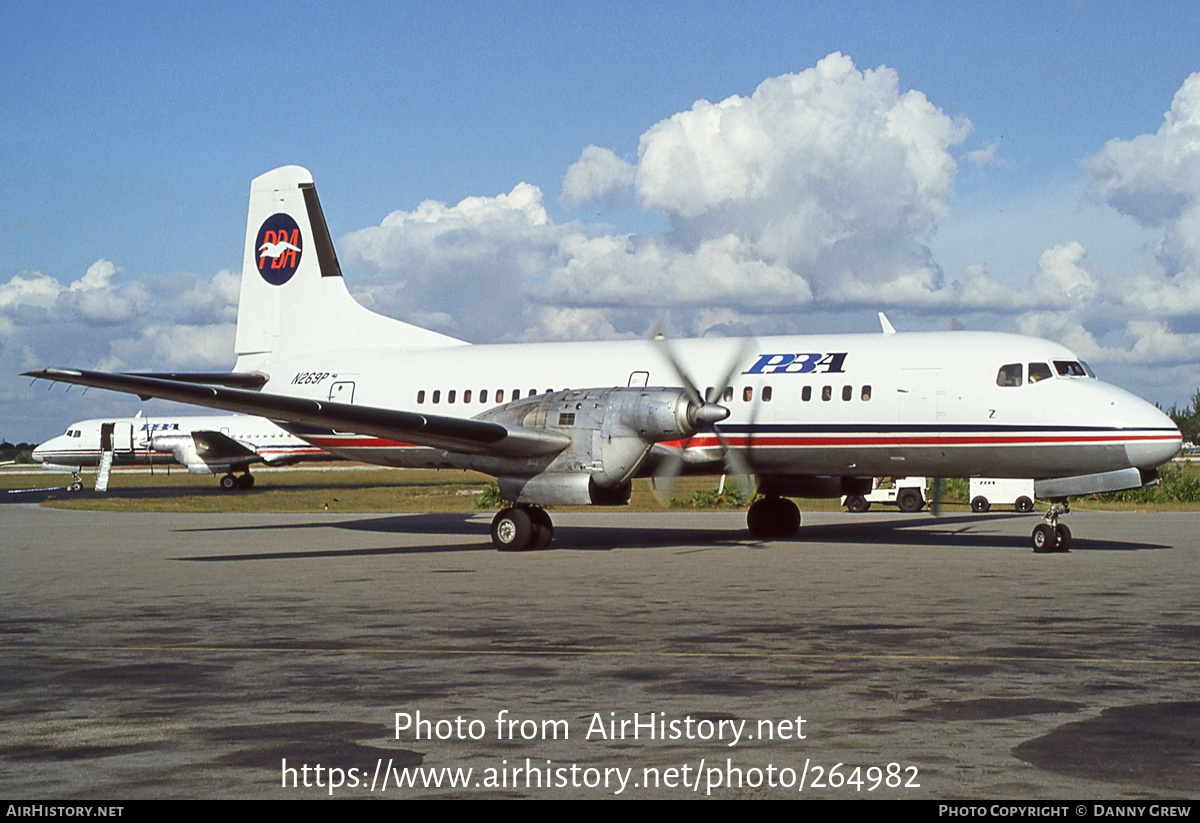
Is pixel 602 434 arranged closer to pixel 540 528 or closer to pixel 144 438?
A: pixel 540 528

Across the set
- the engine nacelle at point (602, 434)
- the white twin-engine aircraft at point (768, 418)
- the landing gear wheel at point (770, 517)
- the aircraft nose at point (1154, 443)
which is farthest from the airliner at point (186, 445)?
the aircraft nose at point (1154, 443)

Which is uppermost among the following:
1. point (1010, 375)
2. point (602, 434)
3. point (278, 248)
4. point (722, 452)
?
point (278, 248)

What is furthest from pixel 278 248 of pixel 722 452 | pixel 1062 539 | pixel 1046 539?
pixel 1062 539

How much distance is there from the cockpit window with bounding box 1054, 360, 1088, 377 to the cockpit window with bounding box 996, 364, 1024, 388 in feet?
2.03

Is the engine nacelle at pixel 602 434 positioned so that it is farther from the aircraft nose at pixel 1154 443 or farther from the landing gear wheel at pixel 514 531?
the aircraft nose at pixel 1154 443

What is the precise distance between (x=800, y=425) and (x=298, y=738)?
1617 centimetres

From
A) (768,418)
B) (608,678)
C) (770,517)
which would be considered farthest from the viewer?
(770,517)

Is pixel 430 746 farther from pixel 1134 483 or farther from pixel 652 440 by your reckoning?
pixel 1134 483

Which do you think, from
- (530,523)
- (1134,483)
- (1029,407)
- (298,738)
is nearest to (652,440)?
(530,523)

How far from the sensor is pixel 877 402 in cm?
2156

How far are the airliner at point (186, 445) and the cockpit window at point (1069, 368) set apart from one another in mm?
46120

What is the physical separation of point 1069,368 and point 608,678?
14.6m

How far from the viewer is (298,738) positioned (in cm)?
698

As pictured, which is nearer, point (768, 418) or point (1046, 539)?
point (1046, 539)
